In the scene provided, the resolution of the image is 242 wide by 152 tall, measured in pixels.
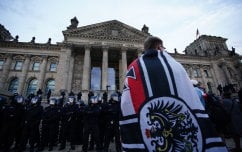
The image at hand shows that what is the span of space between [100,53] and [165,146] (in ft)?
92.2

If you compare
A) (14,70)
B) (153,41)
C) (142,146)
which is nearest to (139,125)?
(142,146)

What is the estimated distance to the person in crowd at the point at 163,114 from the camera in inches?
54.9

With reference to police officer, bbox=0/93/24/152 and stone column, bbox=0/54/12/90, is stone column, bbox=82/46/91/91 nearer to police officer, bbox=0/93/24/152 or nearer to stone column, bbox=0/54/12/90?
police officer, bbox=0/93/24/152

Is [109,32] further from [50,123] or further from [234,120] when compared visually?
[234,120]

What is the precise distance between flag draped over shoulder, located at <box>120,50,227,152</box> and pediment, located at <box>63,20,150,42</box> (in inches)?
1015

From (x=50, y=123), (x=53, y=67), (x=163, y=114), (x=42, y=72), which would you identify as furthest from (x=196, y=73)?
(x=163, y=114)

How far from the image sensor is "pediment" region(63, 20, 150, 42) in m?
25.9

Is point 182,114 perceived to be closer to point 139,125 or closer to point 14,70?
point 139,125

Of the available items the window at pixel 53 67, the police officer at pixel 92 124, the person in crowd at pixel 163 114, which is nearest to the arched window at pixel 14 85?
the window at pixel 53 67

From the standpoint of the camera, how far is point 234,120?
529cm

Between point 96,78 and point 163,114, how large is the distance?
1085 inches

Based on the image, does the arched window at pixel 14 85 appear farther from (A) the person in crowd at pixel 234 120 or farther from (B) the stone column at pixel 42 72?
(A) the person in crowd at pixel 234 120

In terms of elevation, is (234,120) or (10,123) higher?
(10,123)

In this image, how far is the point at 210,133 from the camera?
56.8 inches
